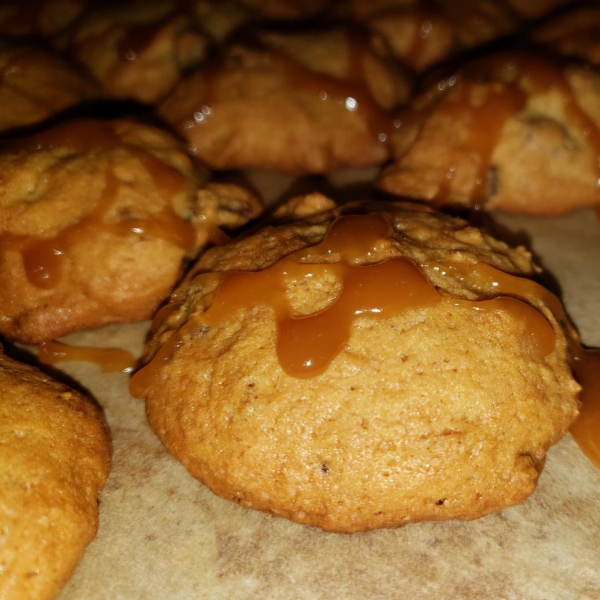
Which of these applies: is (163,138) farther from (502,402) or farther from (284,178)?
(502,402)

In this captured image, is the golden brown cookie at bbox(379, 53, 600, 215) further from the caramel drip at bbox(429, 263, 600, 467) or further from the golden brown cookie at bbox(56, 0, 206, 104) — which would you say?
the golden brown cookie at bbox(56, 0, 206, 104)

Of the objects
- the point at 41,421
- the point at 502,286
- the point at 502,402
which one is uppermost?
the point at 502,286

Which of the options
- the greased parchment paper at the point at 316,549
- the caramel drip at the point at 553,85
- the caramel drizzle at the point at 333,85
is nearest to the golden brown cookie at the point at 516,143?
the caramel drip at the point at 553,85

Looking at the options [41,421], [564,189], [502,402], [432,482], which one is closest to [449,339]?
[502,402]

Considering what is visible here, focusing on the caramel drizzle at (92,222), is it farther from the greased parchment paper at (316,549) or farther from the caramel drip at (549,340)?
the caramel drip at (549,340)

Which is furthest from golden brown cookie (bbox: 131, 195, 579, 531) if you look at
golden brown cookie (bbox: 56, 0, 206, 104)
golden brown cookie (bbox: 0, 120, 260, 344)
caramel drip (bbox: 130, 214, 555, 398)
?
golden brown cookie (bbox: 56, 0, 206, 104)

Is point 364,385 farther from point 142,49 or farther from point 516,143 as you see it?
point 142,49
